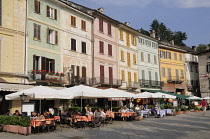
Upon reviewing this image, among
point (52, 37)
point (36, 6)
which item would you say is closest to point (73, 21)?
point (52, 37)

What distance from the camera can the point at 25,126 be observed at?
12594mm

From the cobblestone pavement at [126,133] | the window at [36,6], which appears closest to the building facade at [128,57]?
the window at [36,6]

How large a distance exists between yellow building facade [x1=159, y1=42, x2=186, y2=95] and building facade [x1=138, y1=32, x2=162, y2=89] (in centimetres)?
150

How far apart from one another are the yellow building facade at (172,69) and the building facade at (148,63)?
1.50 m

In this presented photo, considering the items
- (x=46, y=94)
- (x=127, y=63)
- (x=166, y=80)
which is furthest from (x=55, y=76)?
(x=166, y=80)

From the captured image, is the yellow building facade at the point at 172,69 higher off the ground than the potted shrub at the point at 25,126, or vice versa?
the yellow building facade at the point at 172,69

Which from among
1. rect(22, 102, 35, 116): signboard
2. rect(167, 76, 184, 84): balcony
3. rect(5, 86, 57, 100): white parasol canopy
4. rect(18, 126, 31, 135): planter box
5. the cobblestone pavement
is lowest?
the cobblestone pavement

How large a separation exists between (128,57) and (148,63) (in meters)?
5.49

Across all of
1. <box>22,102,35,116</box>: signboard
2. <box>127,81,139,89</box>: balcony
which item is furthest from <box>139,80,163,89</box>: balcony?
<box>22,102,35,116</box>: signboard

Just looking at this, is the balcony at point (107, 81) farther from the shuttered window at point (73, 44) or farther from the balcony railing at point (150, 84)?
the balcony railing at point (150, 84)

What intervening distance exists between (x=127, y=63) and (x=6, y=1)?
19.4 metres

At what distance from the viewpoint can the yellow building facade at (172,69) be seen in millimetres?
42781

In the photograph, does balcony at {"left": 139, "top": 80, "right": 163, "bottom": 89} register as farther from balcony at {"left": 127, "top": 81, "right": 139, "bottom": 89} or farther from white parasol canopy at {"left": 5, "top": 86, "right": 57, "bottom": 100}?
white parasol canopy at {"left": 5, "top": 86, "right": 57, "bottom": 100}

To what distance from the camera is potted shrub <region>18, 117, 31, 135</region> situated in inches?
493
